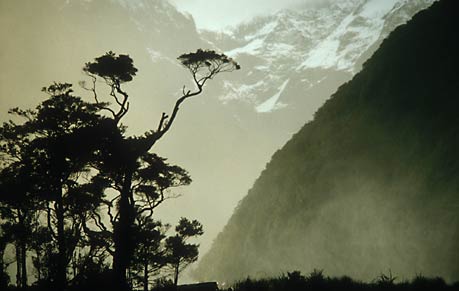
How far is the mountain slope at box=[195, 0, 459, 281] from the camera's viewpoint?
42.6 m

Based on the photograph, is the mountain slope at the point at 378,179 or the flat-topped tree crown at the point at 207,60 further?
the mountain slope at the point at 378,179

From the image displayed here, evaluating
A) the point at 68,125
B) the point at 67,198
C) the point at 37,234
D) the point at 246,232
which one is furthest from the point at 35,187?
the point at 246,232

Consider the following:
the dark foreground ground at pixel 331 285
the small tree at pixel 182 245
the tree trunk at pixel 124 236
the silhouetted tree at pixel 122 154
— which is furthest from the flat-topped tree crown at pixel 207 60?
the small tree at pixel 182 245

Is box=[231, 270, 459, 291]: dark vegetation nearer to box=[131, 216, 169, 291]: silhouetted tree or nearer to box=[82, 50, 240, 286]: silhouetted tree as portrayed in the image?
box=[82, 50, 240, 286]: silhouetted tree

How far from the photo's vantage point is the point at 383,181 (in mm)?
49938

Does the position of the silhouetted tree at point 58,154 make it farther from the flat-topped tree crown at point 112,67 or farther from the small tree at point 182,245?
the small tree at point 182,245

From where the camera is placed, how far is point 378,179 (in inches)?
1996

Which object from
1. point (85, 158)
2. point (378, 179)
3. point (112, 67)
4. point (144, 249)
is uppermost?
point (112, 67)

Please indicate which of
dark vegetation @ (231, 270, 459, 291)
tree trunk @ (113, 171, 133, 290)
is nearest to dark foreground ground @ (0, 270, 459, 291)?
dark vegetation @ (231, 270, 459, 291)

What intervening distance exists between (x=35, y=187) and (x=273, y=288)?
14.5 metres

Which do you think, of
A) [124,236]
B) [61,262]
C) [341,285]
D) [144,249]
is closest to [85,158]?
[124,236]

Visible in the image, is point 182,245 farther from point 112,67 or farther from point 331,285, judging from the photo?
point 331,285

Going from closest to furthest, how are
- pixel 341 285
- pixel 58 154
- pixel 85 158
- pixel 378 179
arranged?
pixel 341 285
pixel 58 154
pixel 85 158
pixel 378 179

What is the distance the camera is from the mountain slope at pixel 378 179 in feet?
140
